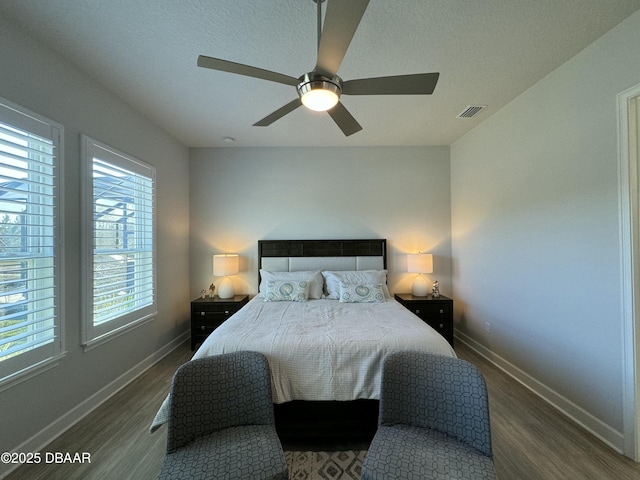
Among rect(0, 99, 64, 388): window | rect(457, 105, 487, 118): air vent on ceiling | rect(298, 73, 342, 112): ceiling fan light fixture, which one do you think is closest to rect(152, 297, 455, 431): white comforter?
rect(0, 99, 64, 388): window

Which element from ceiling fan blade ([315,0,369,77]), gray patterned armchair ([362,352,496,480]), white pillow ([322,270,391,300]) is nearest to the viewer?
ceiling fan blade ([315,0,369,77])

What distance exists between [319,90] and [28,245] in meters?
2.16

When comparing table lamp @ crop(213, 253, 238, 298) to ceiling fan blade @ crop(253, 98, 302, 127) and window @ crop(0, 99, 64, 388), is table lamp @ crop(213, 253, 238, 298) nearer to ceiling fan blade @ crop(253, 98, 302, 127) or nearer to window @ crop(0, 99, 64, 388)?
window @ crop(0, 99, 64, 388)

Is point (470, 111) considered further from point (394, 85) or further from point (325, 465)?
point (325, 465)

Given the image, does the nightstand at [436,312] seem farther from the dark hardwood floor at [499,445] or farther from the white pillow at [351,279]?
the dark hardwood floor at [499,445]

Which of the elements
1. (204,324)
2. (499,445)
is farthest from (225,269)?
(499,445)

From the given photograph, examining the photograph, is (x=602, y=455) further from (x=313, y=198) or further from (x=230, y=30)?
(x=230, y=30)

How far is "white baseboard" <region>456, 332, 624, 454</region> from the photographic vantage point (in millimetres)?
1696

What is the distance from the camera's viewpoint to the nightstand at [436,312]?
3256 millimetres

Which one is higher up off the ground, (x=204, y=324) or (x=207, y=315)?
(x=207, y=315)

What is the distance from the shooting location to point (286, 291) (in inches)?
120

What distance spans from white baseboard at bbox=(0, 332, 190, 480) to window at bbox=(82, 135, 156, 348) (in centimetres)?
46

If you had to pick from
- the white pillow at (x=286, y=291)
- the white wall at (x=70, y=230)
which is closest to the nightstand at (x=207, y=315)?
the white wall at (x=70, y=230)

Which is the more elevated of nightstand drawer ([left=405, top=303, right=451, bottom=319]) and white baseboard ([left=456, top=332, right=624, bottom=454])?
nightstand drawer ([left=405, top=303, right=451, bottom=319])
